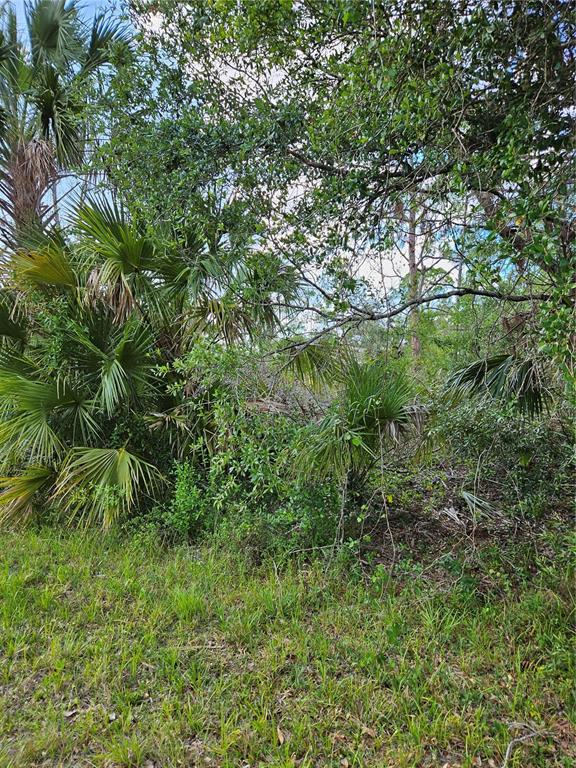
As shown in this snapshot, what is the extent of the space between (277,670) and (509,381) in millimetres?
2498

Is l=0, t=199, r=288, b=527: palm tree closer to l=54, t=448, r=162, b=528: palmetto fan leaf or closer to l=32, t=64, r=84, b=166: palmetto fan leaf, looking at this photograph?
l=54, t=448, r=162, b=528: palmetto fan leaf

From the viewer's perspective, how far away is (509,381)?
10.5 feet

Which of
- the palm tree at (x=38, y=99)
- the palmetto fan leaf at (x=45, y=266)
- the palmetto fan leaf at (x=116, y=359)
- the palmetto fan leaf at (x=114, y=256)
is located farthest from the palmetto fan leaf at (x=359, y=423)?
the palm tree at (x=38, y=99)

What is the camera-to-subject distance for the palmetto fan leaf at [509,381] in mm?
3033

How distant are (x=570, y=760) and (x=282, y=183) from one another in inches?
136

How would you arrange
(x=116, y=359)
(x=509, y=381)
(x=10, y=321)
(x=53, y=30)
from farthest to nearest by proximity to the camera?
(x=53, y=30), (x=10, y=321), (x=116, y=359), (x=509, y=381)

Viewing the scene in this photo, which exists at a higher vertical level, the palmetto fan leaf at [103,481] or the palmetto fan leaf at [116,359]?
the palmetto fan leaf at [116,359]

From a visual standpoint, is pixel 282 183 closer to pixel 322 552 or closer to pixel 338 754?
pixel 322 552

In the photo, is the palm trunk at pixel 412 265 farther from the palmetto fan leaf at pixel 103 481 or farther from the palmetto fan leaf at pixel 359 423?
the palmetto fan leaf at pixel 103 481

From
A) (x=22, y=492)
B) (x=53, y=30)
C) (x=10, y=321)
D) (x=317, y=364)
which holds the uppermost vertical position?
(x=53, y=30)

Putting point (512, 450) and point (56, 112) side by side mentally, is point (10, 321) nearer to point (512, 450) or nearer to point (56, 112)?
point (56, 112)

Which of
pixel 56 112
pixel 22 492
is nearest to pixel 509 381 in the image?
pixel 22 492

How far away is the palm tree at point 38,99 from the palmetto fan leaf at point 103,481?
9.71 ft

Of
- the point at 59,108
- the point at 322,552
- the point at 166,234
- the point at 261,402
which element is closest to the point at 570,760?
the point at 322,552
